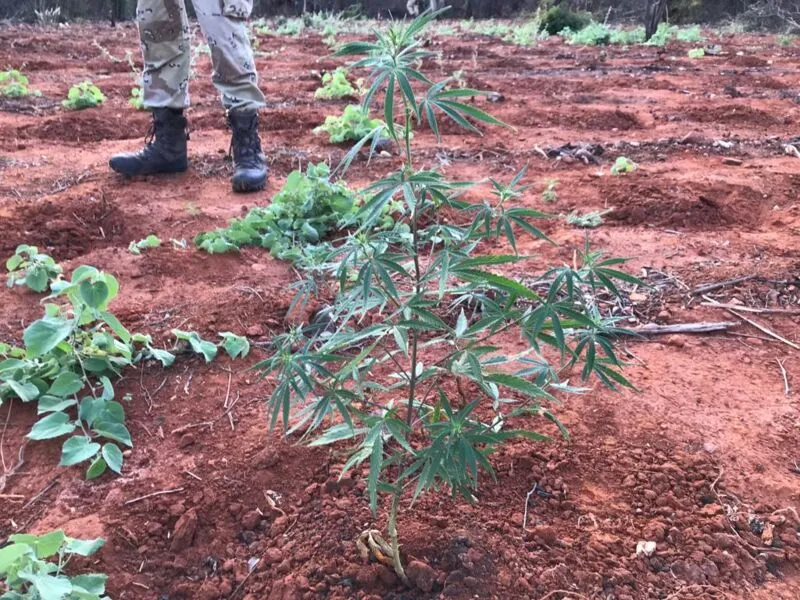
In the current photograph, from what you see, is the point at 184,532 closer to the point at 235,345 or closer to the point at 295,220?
the point at 235,345

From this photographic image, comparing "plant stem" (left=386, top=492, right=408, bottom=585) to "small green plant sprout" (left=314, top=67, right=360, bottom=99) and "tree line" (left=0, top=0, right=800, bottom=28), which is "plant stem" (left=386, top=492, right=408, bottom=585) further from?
"tree line" (left=0, top=0, right=800, bottom=28)

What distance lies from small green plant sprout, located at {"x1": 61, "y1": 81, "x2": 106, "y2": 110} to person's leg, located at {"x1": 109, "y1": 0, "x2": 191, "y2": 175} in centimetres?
184

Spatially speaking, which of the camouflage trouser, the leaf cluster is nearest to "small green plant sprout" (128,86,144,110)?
the camouflage trouser

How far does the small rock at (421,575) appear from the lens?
129 cm

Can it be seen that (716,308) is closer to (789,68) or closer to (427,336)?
(427,336)

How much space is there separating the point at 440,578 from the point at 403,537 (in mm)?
122

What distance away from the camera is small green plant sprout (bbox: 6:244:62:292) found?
2287 mm

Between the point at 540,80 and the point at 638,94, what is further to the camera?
the point at 540,80

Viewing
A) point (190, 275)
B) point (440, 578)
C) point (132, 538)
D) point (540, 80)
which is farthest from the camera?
point (540, 80)

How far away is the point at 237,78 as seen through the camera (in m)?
3.34

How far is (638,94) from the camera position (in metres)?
5.92

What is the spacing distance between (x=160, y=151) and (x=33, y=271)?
1444 mm

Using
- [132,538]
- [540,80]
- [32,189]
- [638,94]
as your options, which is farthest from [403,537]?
[540,80]

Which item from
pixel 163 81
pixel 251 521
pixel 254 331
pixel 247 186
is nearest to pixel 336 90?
pixel 163 81
